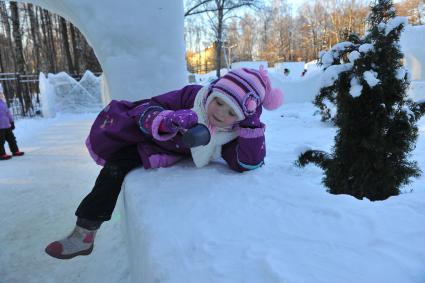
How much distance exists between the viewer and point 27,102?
49.1ft

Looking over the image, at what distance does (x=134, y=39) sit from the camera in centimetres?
374

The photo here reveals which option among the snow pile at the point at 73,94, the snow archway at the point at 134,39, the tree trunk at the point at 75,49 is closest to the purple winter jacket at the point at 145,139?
the snow archway at the point at 134,39

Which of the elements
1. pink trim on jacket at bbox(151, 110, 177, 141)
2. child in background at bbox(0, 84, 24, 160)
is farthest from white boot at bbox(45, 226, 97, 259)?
child in background at bbox(0, 84, 24, 160)

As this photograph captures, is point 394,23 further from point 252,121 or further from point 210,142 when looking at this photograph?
A: point 210,142

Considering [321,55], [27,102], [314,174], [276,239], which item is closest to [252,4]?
[27,102]

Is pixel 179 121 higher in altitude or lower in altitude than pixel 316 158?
higher

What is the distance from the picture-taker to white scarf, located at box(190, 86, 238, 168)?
7.32ft

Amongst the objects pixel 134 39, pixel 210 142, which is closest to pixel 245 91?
pixel 210 142

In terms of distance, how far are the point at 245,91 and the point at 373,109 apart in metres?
0.98

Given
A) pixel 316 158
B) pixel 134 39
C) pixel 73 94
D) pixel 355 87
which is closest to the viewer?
pixel 355 87

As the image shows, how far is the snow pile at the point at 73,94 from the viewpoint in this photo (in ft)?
48.4

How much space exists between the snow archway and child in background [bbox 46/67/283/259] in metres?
1.28

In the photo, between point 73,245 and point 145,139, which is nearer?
point 73,245

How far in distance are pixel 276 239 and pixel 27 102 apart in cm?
1564
